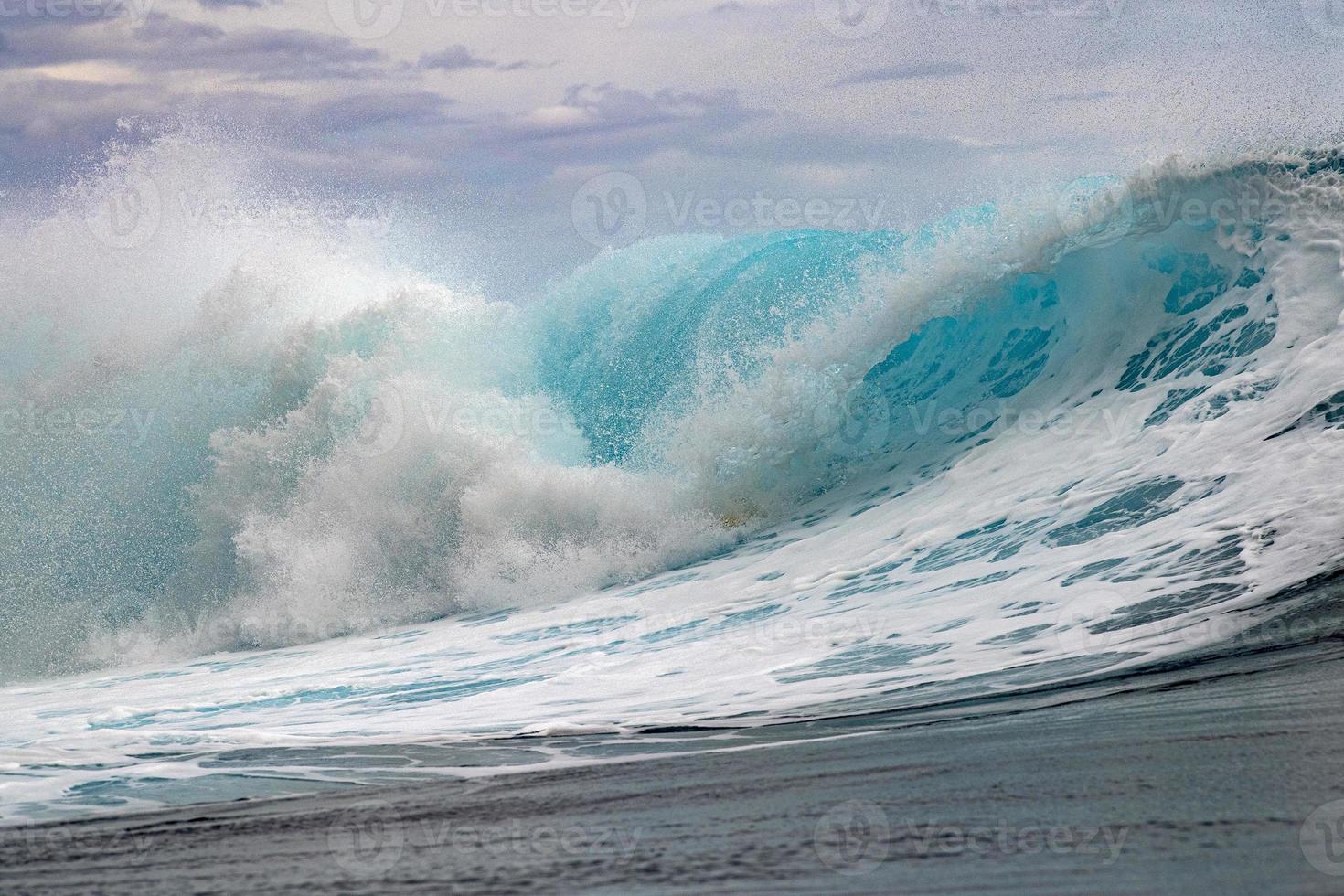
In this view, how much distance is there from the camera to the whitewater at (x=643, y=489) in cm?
707

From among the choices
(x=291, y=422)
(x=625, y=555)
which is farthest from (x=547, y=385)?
(x=625, y=555)

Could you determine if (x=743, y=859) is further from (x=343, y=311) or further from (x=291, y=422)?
(x=343, y=311)

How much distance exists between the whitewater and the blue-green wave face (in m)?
0.04

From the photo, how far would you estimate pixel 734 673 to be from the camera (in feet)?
25.3
